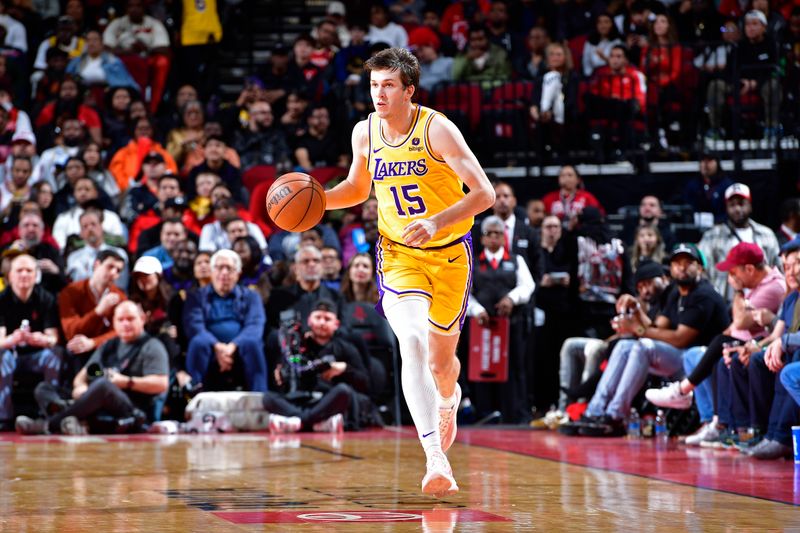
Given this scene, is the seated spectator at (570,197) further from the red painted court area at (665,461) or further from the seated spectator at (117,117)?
the seated spectator at (117,117)

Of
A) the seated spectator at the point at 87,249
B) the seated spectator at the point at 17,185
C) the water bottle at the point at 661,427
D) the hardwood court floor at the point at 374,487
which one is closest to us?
the hardwood court floor at the point at 374,487

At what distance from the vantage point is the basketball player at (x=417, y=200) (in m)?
5.78

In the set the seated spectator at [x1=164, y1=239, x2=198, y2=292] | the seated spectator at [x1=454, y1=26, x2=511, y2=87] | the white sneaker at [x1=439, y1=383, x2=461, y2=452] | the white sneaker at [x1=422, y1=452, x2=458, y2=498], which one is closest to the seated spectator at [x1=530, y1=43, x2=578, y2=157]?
the seated spectator at [x1=454, y1=26, x2=511, y2=87]

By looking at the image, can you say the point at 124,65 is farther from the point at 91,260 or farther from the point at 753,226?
the point at 753,226

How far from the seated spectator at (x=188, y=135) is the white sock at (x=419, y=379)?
8.96m

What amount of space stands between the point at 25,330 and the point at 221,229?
93.4 inches

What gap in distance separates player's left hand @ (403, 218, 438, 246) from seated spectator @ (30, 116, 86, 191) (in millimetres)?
9261

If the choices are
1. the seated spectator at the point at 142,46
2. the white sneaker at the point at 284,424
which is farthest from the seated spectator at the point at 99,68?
the white sneaker at the point at 284,424

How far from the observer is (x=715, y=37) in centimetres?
1439

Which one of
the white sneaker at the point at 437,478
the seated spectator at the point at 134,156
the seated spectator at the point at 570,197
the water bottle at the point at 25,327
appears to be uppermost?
the seated spectator at the point at 134,156

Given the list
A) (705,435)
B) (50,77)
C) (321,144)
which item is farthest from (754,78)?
(50,77)

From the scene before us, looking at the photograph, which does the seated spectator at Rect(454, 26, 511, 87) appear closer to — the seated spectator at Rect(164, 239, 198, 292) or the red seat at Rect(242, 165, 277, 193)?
the red seat at Rect(242, 165, 277, 193)

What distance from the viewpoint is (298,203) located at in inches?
237

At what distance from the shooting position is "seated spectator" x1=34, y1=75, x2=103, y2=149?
48.9ft
